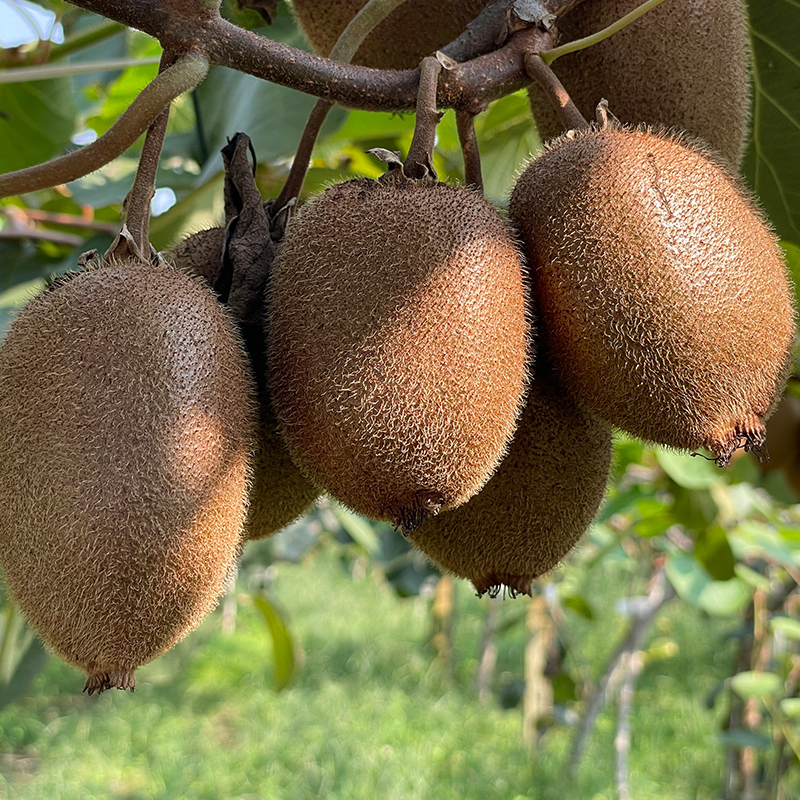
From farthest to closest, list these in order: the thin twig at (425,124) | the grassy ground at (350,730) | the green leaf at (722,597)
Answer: the grassy ground at (350,730)
the green leaf at (722,597)
the thin twig at (425,124)

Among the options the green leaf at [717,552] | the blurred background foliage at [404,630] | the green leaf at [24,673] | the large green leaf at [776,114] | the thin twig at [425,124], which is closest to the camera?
the thin twig at [425,124]

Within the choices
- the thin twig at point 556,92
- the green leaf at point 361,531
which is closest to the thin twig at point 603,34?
the thin twig at point 556,92

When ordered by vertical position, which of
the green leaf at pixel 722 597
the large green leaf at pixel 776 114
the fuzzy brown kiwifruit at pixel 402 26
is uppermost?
the fuzzy brown kiwifruit at pixel 402 26

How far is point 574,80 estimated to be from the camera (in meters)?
1.03

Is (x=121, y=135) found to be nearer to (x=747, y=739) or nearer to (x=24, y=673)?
(x=24, y=673)

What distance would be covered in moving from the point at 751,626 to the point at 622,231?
3355 millimetres

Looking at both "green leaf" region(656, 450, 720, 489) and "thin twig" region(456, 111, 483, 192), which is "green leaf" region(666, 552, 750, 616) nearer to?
"green leaf" region(656, 450, 720, 489)

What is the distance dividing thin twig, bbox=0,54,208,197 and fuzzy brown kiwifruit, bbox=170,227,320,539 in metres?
0.16

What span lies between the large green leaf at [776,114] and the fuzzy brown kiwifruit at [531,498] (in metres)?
0.55

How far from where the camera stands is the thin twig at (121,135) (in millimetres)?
779

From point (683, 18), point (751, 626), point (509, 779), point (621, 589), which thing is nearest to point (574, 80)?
point (683, 18)

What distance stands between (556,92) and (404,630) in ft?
28.6

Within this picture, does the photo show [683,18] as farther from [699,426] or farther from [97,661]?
[97,661]

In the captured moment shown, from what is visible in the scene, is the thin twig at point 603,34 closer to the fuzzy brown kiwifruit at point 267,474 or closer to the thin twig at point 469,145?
the thin twig at point 469,145
